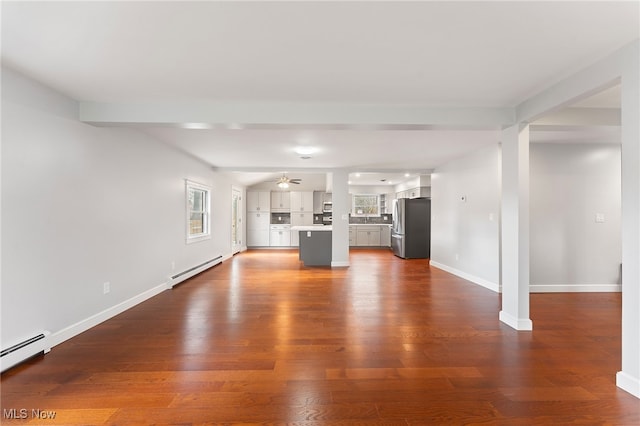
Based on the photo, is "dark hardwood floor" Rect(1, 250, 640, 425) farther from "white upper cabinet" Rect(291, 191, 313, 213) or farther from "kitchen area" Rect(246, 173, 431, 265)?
"white upper cabinet" Rect(291, 191, 313, 213)

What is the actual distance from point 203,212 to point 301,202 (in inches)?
182

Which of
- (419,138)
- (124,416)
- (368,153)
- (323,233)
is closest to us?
(124,416)

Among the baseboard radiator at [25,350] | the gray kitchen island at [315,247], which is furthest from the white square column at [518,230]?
the baseboard radiator at [25,350]

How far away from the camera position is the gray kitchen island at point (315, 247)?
22.7 feet

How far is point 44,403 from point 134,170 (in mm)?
2685

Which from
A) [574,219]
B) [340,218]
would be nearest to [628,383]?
[574,219]

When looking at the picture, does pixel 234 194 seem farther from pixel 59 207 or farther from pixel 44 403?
pixel 44 403

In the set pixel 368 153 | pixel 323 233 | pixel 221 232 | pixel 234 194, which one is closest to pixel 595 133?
pixel 368 153

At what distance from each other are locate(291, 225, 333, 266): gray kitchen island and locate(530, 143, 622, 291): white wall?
396cm

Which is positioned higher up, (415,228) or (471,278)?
(415,228)

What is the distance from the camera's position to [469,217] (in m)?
5.31

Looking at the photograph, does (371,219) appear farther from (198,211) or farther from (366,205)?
(198,211)

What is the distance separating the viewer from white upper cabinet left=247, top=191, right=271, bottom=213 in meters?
A: 10.3

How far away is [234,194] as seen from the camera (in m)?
8.82
